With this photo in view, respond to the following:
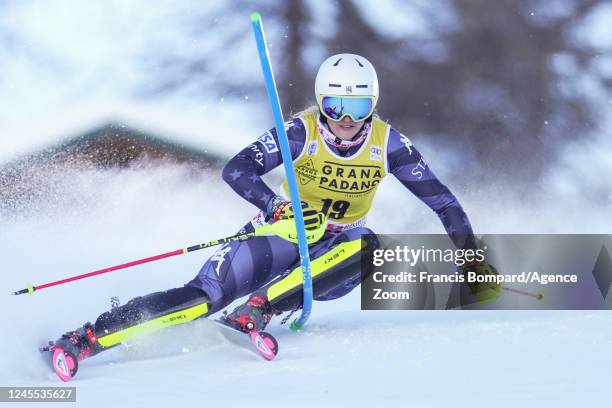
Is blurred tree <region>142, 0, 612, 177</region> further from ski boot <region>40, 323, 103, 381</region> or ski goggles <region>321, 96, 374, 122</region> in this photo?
ski boot <region>40, 323, 103, 381</region>

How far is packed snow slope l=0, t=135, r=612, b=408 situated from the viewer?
3.94 m

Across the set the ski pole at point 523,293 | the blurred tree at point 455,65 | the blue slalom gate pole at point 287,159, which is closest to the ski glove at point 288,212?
the blue slalom gate pole at point 287,159

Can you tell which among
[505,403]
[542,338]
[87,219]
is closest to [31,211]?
[87,219]

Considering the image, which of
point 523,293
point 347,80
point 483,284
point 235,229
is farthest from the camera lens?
point 235,229

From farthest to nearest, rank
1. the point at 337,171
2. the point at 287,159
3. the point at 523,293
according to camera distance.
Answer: the point at 523,293, the point at 337,171, the point at 287,159

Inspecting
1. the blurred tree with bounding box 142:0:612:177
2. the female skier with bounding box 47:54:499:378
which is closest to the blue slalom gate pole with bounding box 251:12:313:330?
the female skier with bounding box 47:54:499:378

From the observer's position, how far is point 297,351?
495cm

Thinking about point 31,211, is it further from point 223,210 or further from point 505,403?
point 505,403

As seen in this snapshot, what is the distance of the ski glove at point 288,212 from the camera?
5.07 meters

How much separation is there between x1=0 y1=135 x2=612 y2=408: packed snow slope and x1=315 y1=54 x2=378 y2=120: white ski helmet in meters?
1.32

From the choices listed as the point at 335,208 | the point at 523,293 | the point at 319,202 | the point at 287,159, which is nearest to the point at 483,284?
the point at 523,293

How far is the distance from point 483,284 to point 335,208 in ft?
3.22

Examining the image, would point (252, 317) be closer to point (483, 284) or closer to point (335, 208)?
point (335, 208)

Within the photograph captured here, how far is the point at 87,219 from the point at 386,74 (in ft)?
10.9
